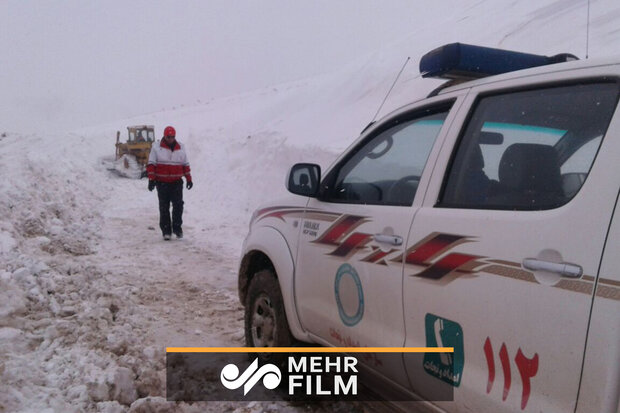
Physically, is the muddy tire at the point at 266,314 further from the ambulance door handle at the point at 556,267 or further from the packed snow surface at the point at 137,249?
the ambulance door handle at the point at 556,267

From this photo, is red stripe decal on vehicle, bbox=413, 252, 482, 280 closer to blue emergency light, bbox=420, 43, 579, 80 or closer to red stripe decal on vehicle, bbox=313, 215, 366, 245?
red stripe decal on vehicle, bbox=313, 215, 366, 245

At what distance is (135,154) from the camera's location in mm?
22734

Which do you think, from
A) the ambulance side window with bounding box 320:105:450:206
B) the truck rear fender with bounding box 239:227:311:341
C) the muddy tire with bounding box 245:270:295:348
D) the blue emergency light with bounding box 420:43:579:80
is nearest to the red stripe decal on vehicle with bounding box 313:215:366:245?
the ambulance side window with bounding box 320:105:450:206

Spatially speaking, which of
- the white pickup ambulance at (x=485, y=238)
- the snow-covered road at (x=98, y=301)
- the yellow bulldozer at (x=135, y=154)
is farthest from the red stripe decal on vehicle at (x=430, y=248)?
the yellow bulldozer at (x=135, y=154)

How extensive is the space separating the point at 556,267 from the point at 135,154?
2285cm

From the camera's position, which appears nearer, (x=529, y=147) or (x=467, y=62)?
(x=529, y=147)

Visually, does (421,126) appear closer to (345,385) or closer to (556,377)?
(556,377)

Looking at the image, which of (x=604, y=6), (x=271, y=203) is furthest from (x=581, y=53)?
(x=271, y=203)

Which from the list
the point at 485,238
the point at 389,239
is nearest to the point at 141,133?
the point at 389,239

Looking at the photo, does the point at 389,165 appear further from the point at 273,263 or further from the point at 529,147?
the point at 273,263

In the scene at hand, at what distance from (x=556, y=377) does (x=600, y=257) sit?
429mm

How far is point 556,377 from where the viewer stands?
1694mm

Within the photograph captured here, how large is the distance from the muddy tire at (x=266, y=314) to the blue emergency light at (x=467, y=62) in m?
1.87

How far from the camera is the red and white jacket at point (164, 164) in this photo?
9.38m
